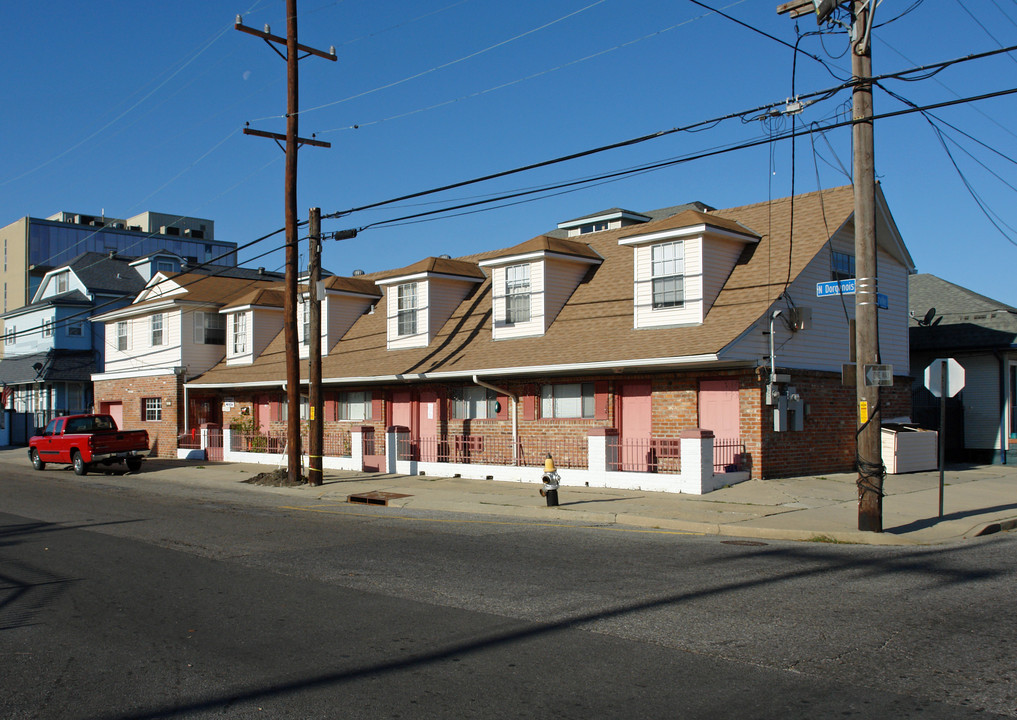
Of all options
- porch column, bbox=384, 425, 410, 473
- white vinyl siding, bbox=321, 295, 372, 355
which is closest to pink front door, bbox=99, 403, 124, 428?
white vinyl siding, bbox=321, 295, 372, 355

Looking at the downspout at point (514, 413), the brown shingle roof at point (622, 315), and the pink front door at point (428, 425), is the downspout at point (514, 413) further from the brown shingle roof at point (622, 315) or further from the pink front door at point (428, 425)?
the pink front door at point (428, 425)

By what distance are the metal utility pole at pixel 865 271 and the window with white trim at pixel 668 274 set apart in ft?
23.1

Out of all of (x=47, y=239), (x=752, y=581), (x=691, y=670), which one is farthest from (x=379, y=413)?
(x=47, y=239)

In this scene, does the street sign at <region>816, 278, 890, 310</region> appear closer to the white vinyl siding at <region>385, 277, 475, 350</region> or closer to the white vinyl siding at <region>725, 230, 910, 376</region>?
the white vinyl siding at <region>725, 230, 910, 376</region>

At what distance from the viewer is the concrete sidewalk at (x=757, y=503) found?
13.6 meters

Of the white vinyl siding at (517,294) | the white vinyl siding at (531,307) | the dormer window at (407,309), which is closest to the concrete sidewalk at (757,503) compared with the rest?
the white vinyl siding at (531,307)

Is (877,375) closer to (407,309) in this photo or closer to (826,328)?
(826,328)

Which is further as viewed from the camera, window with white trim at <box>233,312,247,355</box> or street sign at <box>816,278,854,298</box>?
window with white trim at <box>233,312,247,355</box>

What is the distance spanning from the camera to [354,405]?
29.0 m

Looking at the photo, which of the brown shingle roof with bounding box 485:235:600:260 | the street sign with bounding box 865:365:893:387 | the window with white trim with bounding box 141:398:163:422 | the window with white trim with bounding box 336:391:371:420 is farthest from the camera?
the window with white trim with bounding box 141:398:163:422

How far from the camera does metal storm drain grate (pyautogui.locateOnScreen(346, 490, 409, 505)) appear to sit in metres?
18.8

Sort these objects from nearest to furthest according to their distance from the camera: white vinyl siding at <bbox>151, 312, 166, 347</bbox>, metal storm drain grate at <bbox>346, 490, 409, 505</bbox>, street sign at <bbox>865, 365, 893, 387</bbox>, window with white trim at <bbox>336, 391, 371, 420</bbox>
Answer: street sign at <bbox>865, 365, 893, 387</bbox>, metal storm drain grate at <bbox>346, 490, 409, 505</bbox>, window with white trim at <bbox>336, 391, 371, 420</bbox>, white vinyl siding at <bbox>151, 312, 166, 347</bbox>

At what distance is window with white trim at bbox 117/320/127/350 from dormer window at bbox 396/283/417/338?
56.3 feet

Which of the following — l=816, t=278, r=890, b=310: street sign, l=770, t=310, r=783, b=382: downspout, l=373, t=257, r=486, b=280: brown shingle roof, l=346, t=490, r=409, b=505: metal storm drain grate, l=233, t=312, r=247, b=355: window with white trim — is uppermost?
l=373, t=257, r=486, b=280: brown shingle roof
